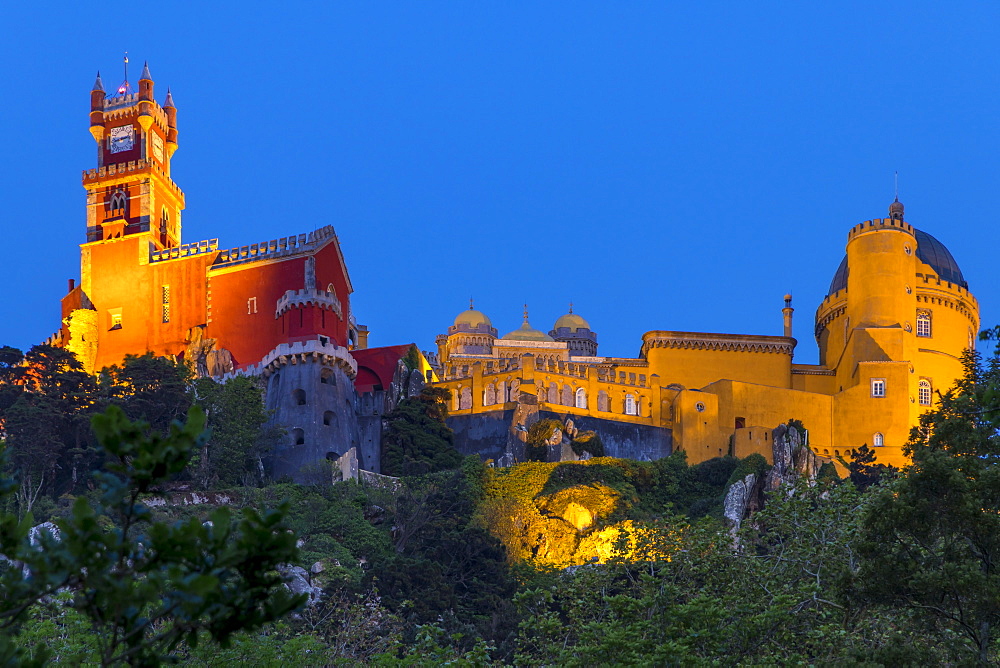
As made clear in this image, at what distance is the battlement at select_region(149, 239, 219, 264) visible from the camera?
71375mm

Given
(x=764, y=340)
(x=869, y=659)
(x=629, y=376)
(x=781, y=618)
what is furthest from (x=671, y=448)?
(x=869, y=659)

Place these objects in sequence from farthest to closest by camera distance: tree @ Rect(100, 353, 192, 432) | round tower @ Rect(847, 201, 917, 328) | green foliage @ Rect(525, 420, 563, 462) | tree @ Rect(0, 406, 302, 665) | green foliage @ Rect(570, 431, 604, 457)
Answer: round tower @ Rect(847, 201, 917, 328), green foliage @ Rect(525, 420, 563, 462), green foliage @ Rect(570, 431, 604, 457), tree @ Rect(100, 353, 192, 432), tree @ Rect(0, 406, 302, 665)

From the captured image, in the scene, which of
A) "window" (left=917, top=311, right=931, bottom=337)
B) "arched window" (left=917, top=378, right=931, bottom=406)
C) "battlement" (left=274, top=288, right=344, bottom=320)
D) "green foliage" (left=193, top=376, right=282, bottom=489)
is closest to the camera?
"green foliage" (left=193, top=376, right=282, bottom=489)

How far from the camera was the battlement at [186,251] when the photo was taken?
234ft

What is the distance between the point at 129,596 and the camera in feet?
36.9

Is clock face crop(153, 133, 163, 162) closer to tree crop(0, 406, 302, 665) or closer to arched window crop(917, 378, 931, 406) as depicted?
arched window crop(917, 378, 931, 406)

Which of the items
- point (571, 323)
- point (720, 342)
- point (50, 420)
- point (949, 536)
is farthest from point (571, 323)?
point (949, 536)

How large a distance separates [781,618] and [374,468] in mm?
39848

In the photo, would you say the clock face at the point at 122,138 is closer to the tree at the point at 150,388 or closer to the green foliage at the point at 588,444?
the tree at the point at 150,388

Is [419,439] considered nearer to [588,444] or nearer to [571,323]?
[588,444]

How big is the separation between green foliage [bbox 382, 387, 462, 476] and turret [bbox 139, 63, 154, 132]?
20390 mm

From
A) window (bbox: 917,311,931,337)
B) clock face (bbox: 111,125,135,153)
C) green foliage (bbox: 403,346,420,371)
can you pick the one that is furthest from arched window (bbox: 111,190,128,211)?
window (bbox: 917,311,931,337)

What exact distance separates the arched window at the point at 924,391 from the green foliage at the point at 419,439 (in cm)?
2304

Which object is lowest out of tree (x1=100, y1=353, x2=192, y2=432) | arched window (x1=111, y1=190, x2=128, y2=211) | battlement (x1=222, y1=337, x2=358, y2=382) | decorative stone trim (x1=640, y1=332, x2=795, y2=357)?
tree (x1=100, y1=353, x2=192, y2=432)
